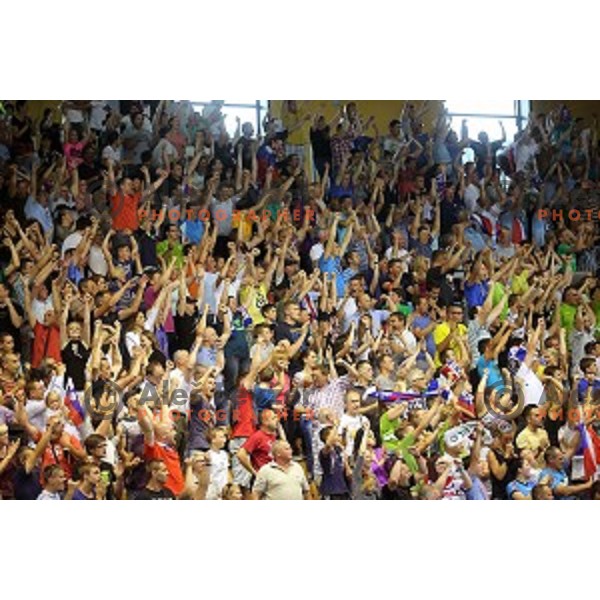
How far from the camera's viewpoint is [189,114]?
47.0 feet

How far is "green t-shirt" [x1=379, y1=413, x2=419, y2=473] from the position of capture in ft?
45.6

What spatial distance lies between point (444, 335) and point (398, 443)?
1.01 meters

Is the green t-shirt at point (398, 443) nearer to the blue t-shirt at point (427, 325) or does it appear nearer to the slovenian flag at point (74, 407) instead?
the blue t-shirt at point (427, 325)

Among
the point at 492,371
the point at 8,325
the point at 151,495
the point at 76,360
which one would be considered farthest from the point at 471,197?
the point at 8,325

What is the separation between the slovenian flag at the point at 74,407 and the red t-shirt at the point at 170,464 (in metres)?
0.55

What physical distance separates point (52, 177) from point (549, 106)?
13.1 ft

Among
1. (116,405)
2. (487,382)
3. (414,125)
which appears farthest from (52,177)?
(487,382)

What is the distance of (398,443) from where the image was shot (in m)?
13.9

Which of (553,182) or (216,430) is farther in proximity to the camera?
(553,182)

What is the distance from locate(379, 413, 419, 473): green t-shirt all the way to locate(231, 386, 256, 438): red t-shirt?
39.7 inches

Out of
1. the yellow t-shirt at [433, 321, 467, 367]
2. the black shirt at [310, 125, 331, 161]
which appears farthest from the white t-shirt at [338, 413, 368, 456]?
the black shirt at [310, 125, 331, 161]

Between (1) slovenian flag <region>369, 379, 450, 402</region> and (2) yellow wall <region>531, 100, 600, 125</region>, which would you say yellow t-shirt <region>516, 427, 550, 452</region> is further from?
(2) yellow wall <region>531, 100, 600, 125</region>

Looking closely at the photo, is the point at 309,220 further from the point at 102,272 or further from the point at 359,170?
the point at 102,272

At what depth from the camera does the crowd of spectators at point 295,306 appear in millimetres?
13789
